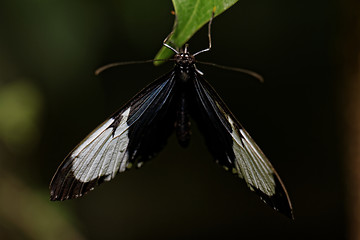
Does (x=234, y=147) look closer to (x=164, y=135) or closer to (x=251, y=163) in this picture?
(x=251, y=163)

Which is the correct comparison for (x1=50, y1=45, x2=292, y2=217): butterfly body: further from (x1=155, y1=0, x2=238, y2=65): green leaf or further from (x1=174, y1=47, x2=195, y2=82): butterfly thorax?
(x1=155, y1=0, x2=238, y2=65): green leaf

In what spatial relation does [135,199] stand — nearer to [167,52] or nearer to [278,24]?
[278,24]

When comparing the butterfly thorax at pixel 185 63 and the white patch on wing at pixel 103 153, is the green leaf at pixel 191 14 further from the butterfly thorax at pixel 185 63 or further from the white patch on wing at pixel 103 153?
the white patch on wing at pixel 103 153

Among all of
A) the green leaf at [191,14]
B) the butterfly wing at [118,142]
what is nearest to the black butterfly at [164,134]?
the butterfly wing at [118,142]

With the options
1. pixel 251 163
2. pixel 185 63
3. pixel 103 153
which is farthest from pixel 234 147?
pixel 103 153

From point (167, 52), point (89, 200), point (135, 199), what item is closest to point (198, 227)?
point (135, 199)

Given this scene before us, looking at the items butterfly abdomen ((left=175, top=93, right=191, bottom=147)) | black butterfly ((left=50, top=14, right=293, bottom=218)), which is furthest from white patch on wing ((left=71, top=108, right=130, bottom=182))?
butterfly abdomen ((left=175, top=93, right=191, bottom=147))
